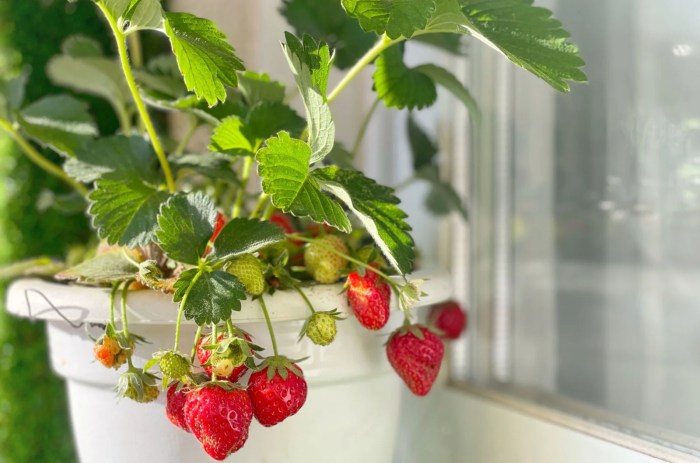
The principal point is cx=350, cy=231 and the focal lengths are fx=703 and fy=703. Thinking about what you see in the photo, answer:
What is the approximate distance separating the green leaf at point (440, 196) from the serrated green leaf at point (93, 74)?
0.37 metres

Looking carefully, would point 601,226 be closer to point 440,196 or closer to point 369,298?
point 440,196

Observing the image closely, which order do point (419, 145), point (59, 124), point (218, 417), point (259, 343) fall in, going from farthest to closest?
point (419, 145)
point (59, 124)
point (259, 343)
point (218, 417)

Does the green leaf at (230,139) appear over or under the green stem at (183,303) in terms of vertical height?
over

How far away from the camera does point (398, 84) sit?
637 millimetres

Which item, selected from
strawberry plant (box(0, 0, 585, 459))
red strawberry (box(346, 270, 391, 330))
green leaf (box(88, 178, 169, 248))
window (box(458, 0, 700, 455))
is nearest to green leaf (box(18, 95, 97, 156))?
strawberry plant (box(0, 0, 585, 459))

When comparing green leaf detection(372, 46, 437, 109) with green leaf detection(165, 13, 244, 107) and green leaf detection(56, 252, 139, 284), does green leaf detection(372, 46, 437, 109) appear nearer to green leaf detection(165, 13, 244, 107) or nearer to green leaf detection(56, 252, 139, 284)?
green leaf detection(165, 13, 244, 107)

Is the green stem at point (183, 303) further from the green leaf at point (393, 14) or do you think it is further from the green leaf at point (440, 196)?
the green leaf at point (440, 196)

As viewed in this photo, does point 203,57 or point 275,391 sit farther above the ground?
point 203,57

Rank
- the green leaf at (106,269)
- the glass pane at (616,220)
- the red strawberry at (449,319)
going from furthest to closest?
the red strawberry at (449,319), the glass pane at (616,220), the green leaf at (106,269)

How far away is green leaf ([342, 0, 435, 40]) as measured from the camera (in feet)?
1.55

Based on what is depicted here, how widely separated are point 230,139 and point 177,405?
0.73ft

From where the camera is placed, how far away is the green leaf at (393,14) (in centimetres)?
47

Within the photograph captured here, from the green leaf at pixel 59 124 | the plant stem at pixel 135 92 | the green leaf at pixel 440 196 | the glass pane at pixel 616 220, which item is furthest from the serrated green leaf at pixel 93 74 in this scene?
the glass pane at pixel 616 220

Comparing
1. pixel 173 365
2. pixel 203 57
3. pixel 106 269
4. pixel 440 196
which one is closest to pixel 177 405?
pixel 173 365
